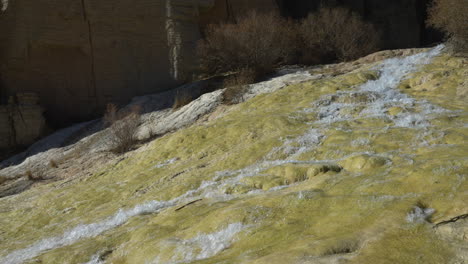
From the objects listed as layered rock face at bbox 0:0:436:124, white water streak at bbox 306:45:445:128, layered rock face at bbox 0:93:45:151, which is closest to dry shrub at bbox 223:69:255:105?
layered rock face at bbox 0:0:436:124

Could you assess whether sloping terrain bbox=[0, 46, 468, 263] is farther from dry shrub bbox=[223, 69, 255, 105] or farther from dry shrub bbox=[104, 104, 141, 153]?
dry shrub bbox=[104, 104, 141, 153]

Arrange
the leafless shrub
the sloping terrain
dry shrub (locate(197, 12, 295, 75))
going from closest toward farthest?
the sloping terrain
the leafless shrub
dry shrub (locate(197, 12, 295, 75))

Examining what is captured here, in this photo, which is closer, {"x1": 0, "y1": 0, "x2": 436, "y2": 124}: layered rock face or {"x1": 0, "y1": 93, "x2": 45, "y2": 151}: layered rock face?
{"x1": 0, "y1": 93, "x2": 45, "y2": 151}: layered rock face

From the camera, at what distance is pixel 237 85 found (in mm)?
12445

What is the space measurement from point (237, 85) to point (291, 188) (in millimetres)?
7563

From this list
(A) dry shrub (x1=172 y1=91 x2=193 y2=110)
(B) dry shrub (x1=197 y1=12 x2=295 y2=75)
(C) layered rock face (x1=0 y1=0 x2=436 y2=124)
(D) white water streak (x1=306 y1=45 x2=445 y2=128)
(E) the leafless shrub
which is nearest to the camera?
(D) white water streak (x1=306 y1=45 x2=445 y2=128)

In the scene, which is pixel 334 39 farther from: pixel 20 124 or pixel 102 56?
pixel 20 124

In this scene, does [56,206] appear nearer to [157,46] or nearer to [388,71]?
[388,71]

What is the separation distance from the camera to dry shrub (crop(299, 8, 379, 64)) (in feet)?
47.9

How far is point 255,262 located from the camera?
10.2 feet

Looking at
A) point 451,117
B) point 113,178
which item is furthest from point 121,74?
point 451,117

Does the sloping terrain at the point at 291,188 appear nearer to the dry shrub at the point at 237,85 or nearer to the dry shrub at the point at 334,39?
the dry shrub at the point at 237,85

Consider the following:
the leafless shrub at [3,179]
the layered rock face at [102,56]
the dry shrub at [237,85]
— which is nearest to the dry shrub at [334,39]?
the dry shrub at [237,85]

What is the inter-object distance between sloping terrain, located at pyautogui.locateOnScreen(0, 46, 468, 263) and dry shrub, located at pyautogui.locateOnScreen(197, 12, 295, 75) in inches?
89.5
